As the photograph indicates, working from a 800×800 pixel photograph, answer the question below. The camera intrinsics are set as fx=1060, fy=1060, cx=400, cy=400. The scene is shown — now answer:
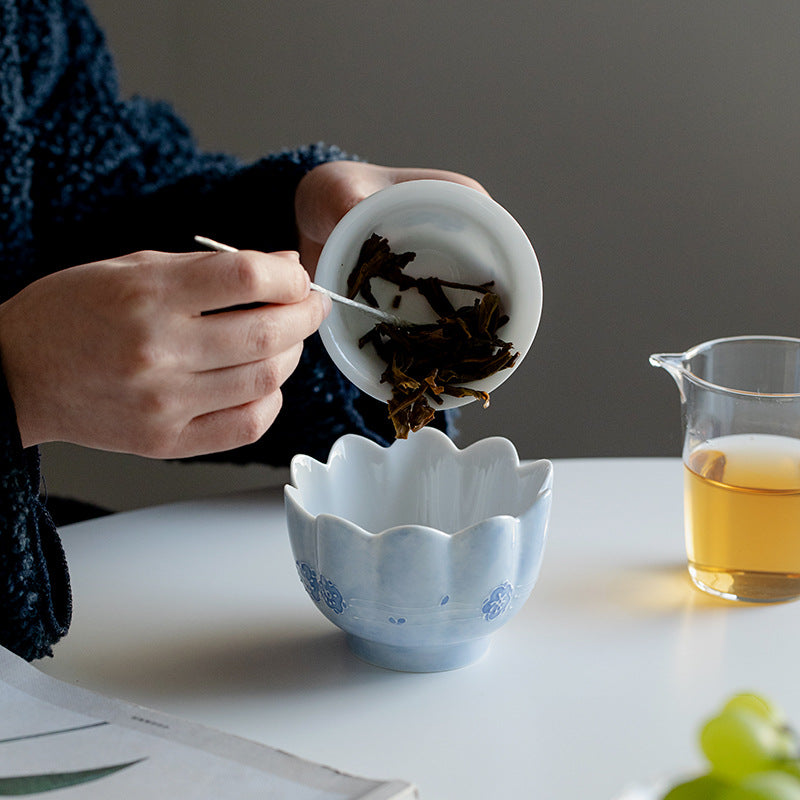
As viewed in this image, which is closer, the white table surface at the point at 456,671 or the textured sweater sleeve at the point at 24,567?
the white table surface at the point at 456,671

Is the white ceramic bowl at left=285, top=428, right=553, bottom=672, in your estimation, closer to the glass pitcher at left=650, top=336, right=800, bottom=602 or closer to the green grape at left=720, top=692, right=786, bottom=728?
the glass pitcher at left=650, top=336, right=800, bottom=602

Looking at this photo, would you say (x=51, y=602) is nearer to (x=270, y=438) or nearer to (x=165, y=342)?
(x=165, y=342)

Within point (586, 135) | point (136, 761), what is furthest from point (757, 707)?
point (586, 135)

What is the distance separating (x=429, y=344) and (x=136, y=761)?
1.22 ft

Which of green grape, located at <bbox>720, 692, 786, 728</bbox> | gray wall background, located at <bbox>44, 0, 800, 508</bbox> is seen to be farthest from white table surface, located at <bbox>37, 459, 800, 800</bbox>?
gray wall background, located at <bbox>44, 0, 800, 508</bbox>

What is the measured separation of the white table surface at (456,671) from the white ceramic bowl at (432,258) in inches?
6.6

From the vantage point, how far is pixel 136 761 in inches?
19.4

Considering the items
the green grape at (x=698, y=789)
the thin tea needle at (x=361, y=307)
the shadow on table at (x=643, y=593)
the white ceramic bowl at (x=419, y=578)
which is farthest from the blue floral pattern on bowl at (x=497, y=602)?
the green grape at (x=698, y=789)

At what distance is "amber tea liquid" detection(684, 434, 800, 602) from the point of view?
720mm

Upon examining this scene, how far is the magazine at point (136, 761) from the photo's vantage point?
460 millimetres

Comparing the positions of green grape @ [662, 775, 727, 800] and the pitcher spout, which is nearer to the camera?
green grape @ [662, 775, 727, 800]

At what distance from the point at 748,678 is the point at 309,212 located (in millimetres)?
574

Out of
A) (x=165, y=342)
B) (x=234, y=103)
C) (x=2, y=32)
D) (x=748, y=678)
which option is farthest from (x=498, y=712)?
(x=234, y=103)

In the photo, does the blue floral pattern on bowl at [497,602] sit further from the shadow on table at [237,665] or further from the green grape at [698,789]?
the green grape at [698,789]
